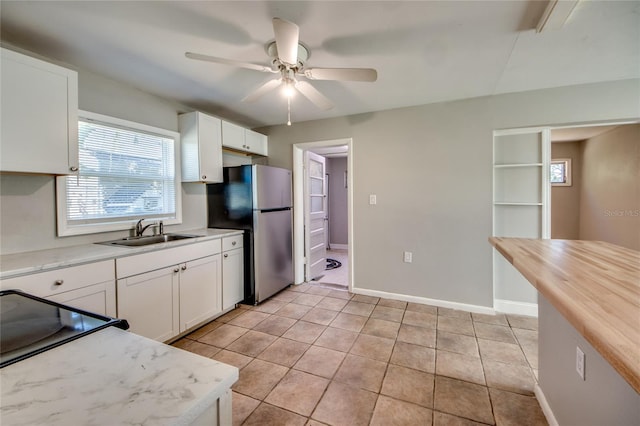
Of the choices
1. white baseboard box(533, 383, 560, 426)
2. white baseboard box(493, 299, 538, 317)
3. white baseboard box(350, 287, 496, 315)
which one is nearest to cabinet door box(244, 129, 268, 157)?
white baseboard box(350, 287, 496, 315)

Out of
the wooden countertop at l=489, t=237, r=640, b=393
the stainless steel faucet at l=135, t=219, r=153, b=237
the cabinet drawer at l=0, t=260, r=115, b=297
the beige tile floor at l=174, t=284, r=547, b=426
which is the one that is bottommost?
the beige tile floor at l=174, t=284, r=547, b=426

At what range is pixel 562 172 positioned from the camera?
4.70m

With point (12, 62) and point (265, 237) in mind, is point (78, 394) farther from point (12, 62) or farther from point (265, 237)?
point (265, 237)

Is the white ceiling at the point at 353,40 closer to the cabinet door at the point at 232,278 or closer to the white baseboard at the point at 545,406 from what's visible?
the cabinet door at the point at 232,278

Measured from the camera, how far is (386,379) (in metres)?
1.86

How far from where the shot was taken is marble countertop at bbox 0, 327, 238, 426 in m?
0.49

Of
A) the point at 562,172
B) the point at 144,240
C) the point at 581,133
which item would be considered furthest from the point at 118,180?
the point at 562,172

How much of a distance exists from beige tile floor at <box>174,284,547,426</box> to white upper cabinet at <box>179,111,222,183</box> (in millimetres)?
1578

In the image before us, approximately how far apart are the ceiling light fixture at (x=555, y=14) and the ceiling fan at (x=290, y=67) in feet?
3.18

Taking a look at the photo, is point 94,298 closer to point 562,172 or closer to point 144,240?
point 144,240

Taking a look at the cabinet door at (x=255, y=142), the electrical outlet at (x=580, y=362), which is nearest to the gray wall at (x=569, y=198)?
the electrical outlet at (x=580, y=362)

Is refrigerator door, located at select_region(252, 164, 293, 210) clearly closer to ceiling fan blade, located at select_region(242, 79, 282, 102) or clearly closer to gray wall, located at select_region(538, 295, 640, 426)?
ceiling fan blade, located at select_region(242, 79, 282, 102)

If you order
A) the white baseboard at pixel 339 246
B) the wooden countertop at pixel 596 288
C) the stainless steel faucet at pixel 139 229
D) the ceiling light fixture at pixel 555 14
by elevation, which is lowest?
the white baseboard at pixel 339 246

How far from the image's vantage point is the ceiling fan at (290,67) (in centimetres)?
138
